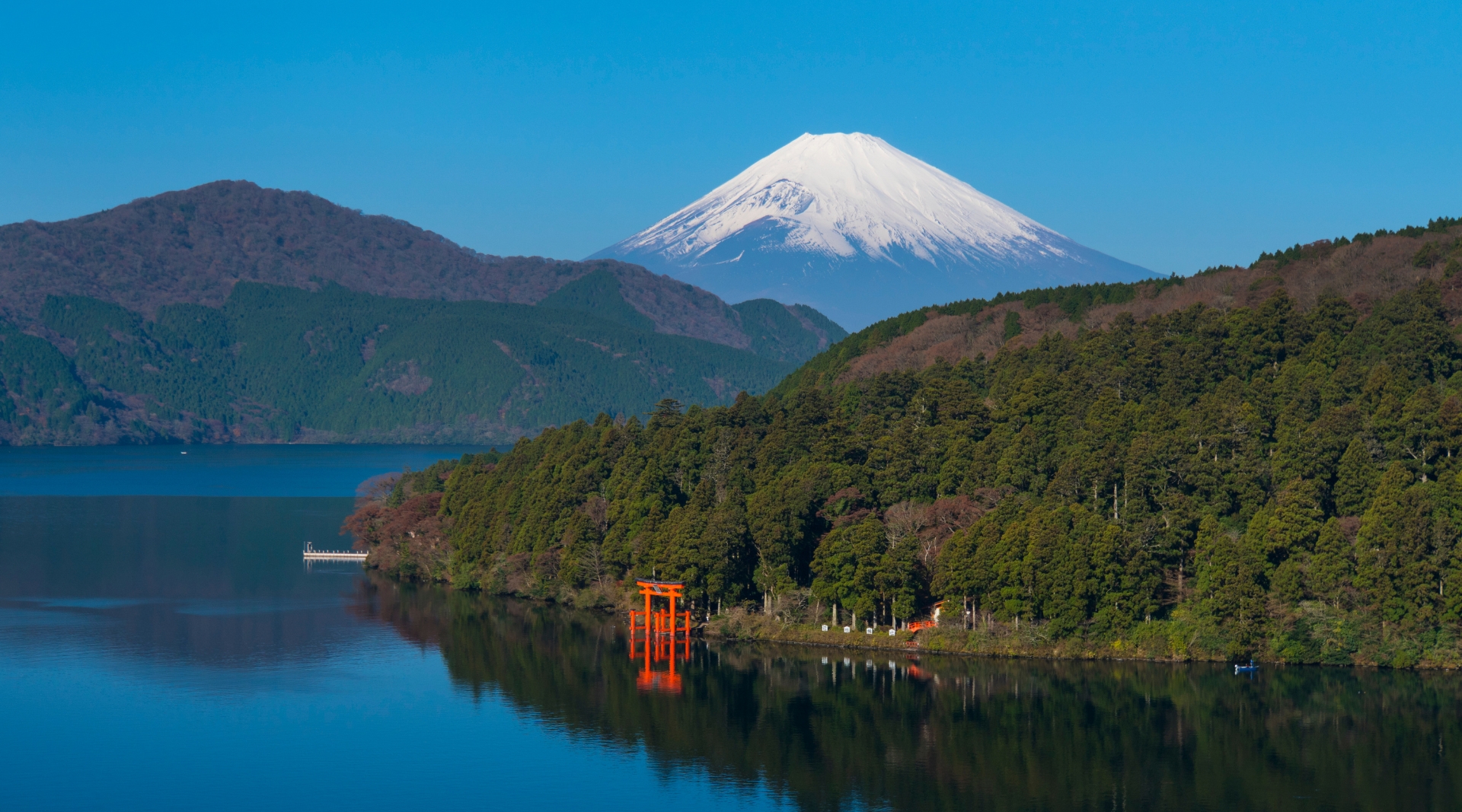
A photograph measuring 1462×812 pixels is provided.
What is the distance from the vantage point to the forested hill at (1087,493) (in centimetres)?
5200

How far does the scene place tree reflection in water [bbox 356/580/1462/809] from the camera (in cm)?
3931

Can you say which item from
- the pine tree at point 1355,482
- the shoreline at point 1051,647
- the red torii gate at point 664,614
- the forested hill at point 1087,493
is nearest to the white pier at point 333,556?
the forested hill at point 1087,493

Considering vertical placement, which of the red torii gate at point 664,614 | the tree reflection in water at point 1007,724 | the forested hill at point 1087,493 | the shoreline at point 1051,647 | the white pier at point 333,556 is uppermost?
the forested hill at point 1087,493

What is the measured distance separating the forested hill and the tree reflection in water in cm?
236

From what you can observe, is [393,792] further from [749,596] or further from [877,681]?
[749,596]

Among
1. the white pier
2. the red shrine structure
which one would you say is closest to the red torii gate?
the red shrine structure

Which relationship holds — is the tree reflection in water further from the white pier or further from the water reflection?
the white pier

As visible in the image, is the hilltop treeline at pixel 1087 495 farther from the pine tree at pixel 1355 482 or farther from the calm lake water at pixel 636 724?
the calm lake water at pixel 636 724

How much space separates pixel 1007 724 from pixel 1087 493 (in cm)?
1631

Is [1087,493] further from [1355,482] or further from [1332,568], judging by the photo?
[1332,568]

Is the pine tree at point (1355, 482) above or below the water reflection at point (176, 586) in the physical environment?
above

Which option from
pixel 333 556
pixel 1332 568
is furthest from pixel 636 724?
pixel 333 556

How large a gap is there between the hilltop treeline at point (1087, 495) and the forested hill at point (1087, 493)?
11 cm

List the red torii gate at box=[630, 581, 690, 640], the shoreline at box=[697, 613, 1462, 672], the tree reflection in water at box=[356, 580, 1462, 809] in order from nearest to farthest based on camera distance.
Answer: the tree reflection in water at box=[356, 580, 1462, 809]
the shoreline at box=[697, 613, 1462, 672]
the red torii gate at box=[630, 581, 690, 640]
